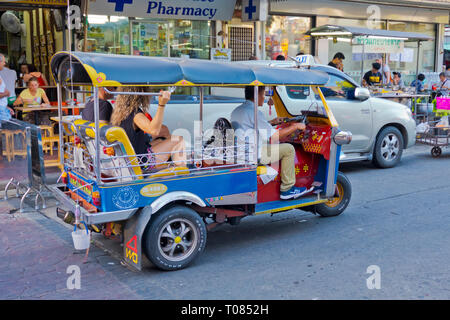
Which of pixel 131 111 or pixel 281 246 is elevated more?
pixel 131 111

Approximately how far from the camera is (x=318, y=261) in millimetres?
5137

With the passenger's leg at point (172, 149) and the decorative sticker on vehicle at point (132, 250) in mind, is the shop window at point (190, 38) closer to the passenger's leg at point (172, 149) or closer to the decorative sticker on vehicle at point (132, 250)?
the passenger's leg at point (172, 149)

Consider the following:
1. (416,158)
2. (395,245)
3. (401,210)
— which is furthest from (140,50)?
(395,245)

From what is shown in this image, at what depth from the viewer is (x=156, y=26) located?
13.0 meters

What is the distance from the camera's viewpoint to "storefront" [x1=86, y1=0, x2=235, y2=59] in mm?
12062

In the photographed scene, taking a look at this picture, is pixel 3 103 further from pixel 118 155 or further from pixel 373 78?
pixel 373 78

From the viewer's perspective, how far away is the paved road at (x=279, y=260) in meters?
4.44

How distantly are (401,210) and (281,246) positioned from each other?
2.24 m

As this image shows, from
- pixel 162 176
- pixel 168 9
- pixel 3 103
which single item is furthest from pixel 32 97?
pixel 162 176

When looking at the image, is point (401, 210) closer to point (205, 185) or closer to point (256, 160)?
point (256, 160)

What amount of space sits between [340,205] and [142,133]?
3002 mm

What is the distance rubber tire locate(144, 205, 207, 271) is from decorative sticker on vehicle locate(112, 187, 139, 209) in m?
0.27

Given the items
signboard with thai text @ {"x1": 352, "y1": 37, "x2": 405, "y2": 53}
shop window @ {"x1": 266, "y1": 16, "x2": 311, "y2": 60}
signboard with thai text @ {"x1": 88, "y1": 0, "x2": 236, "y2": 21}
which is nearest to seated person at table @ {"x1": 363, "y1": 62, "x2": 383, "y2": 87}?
signboard with thai text @ {"x1": 352, "y1": 37, "x2": 405, "y2": 53}

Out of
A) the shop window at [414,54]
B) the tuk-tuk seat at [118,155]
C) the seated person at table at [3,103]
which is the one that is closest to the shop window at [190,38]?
the seated person at table at [3,103]
